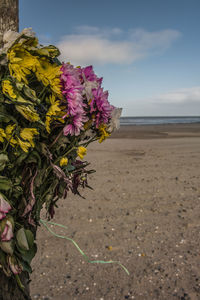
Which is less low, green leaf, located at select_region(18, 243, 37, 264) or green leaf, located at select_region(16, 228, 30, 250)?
green leaf, located at select_region(16, 228, 30, 250)

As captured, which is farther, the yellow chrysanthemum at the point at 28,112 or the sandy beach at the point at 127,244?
the sandy beach at the point at 127,244

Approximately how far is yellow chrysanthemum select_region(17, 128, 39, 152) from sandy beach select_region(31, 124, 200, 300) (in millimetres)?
2183

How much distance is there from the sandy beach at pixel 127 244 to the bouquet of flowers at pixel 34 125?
1.89 metres

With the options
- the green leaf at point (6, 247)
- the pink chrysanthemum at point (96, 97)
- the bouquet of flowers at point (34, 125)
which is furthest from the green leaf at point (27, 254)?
the pink chrysanthemum at point (96, 97)

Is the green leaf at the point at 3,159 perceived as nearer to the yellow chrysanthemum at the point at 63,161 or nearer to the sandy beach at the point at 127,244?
the yellow chrysanthemum at the point at 63,161

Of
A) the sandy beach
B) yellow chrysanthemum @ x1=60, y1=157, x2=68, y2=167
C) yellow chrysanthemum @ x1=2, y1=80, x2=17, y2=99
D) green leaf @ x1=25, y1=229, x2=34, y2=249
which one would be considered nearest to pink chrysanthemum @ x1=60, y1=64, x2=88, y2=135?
yellow chrysanthemum @ x1=60, y1=157, x2=68, y2=167

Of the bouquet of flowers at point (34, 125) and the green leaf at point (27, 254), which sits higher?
the bouquet of flowers at point (34, 125)

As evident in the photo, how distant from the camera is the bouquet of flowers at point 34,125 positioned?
3.90 ft

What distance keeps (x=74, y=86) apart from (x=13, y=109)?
0.99 feet

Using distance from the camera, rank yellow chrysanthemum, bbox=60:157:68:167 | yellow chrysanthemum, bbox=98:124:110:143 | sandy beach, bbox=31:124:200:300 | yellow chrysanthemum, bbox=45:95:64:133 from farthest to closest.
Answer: sandy beach, bbox=31:124:200:300, yellow chrysanthemum, bbox=98:124:110:143, yellow chrysanthemum, bbox=60:157:68:167, yellow chrysanthemum, bbox=45:95:64:133

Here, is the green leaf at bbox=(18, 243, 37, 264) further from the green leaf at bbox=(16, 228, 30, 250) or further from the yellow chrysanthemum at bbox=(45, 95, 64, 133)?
the yellow chrysanthemum at bbox=(45, 95, 64, 133)

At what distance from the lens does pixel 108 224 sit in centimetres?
441

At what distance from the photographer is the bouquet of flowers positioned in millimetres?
1188

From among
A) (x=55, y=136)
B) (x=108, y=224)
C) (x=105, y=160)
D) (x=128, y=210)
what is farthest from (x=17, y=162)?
(x=105, y=160)
